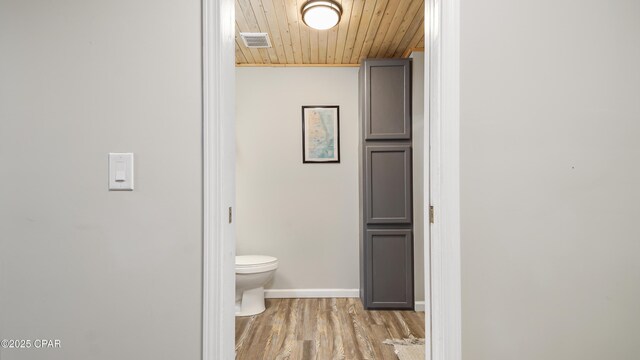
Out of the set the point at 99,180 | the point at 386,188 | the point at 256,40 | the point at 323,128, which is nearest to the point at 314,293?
the point at 386,188

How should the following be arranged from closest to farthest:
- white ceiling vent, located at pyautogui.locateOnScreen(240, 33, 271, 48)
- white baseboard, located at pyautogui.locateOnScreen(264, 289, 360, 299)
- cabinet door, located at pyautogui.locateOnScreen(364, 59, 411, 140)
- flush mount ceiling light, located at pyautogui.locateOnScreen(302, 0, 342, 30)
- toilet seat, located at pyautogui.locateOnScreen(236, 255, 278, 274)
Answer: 1. flush mount ceiling light, located at pyautogui.locateOnScreen(302, 0, 342, 30)
2. white ceiling vent, located at pyautogui.locateOnScreen(240, 33, 271, 48)
3. toilet seat, located at pyautogui.locateOnScreen(236, 255, 278, 274)
4. cabinet door, located at pyautogui.locateOnScreen(364, 59, 411, 140)
5. white baseboard, located at pyautogui.locateOnScreen(264, 289, 360, 299)

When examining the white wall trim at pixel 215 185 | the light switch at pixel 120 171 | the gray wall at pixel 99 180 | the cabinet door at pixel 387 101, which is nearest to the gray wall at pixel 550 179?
the white wall trim at pixel 215 185

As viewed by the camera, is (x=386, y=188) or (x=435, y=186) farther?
(x=386, y=188)

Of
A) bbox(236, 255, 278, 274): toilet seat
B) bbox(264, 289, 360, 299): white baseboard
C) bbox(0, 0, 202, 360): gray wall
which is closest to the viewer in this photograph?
bbox(0, 0, 202, 360): gray wall

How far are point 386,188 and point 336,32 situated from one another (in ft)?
4.32

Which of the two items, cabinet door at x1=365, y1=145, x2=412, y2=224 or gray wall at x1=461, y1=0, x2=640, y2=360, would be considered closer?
gray wall at x1=461, y1=0, x2=640, y2=360

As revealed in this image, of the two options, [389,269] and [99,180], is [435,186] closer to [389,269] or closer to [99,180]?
[99,180]

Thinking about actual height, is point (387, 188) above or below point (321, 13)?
below

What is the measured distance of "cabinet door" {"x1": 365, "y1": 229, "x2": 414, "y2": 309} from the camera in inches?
128

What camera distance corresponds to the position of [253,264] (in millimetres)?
3055

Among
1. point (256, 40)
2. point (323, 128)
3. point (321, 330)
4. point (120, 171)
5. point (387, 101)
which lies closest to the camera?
point (120, 171)

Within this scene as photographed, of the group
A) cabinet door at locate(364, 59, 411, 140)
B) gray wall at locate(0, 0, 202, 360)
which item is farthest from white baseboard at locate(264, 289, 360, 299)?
gray wall at locate(0, 0, 202, 360)

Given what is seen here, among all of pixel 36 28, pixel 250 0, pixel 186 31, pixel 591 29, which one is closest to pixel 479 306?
pixel 591 29

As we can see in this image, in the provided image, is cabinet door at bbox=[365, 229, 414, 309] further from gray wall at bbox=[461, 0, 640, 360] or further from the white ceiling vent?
gray wall at bbox=[461, 0, 640, 360]
